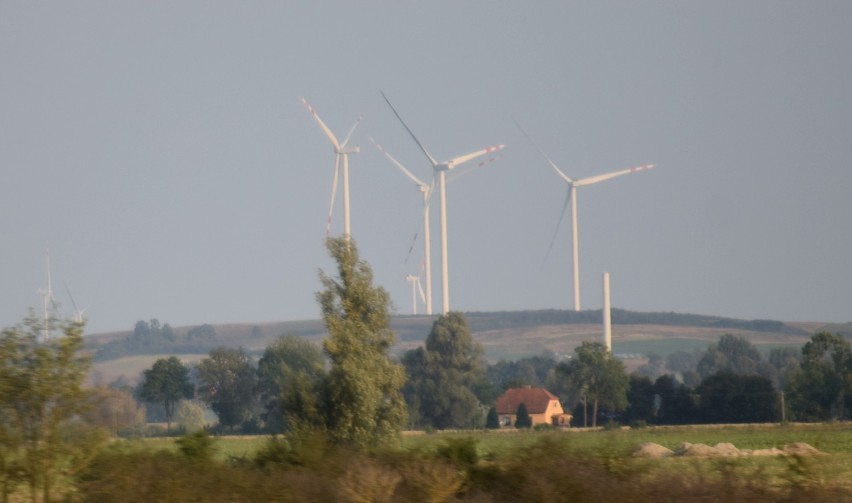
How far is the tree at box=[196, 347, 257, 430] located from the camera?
127562 millimetres

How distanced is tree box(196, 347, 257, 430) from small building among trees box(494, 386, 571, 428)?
85.9 ft

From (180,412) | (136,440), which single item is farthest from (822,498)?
(180,412)

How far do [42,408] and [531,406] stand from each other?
117 meters

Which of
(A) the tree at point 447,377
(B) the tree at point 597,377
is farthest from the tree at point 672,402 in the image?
(A) the tree at point 447,377

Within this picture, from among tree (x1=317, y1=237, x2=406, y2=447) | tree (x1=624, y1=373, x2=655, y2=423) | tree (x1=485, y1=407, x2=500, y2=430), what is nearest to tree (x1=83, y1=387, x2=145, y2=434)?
tree (x1=317, y1=237, x2=406, y2=447)

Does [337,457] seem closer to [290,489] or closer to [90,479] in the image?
[290,489]

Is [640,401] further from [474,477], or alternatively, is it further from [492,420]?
[474,477]

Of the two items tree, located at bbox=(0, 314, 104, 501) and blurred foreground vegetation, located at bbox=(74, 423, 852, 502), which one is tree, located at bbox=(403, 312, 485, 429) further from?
tree, located at bbox=(0, 314, 104, 501)

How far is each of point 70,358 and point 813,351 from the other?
104800 mm

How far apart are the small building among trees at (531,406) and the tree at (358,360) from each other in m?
75.9

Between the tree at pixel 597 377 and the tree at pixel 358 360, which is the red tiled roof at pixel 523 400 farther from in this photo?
the tree at pixel 358 360

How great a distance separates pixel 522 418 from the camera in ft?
408

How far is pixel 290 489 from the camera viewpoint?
24297 millimetres

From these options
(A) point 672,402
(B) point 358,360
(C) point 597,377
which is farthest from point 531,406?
(B) point 358,360
